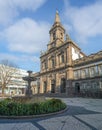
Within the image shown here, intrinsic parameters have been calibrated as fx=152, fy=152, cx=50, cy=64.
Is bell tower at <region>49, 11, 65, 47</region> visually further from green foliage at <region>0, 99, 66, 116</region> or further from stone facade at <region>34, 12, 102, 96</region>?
green foliage at <region>0, 99, 66, 116</region>

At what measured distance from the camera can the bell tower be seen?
1956 inches

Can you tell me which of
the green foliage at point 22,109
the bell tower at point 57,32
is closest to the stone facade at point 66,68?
the bell tower at point 57,32

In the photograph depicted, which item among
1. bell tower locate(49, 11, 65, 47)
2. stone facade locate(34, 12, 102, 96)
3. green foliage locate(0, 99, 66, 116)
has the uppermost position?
bell tower locate(49, 11, 65, 47)

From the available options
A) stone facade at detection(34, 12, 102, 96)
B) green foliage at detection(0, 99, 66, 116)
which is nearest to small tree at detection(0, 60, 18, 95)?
stone facade at detection(34, 12, 102, 96)

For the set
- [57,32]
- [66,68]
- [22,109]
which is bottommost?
[22,109]

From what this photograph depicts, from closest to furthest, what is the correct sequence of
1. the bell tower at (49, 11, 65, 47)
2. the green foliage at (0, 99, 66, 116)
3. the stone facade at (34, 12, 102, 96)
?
the green foliage at (0, 99, 66, 116) < the stone facade at (34, 12, 102, 96) < the bell tower at (49, 11, 65, 47)

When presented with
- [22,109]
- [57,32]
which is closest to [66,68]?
[57,32]

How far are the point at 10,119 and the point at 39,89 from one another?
44050mm

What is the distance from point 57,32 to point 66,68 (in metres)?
15.2

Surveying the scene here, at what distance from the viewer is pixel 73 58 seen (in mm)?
42688

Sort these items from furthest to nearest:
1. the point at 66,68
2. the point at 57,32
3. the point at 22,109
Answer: the point at 57,32, the point at 66,68, the point at 22,109

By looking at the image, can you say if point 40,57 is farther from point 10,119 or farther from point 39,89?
point 10,119

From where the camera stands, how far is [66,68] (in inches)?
1633

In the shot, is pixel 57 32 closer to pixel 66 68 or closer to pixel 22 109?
pixel 66 68
